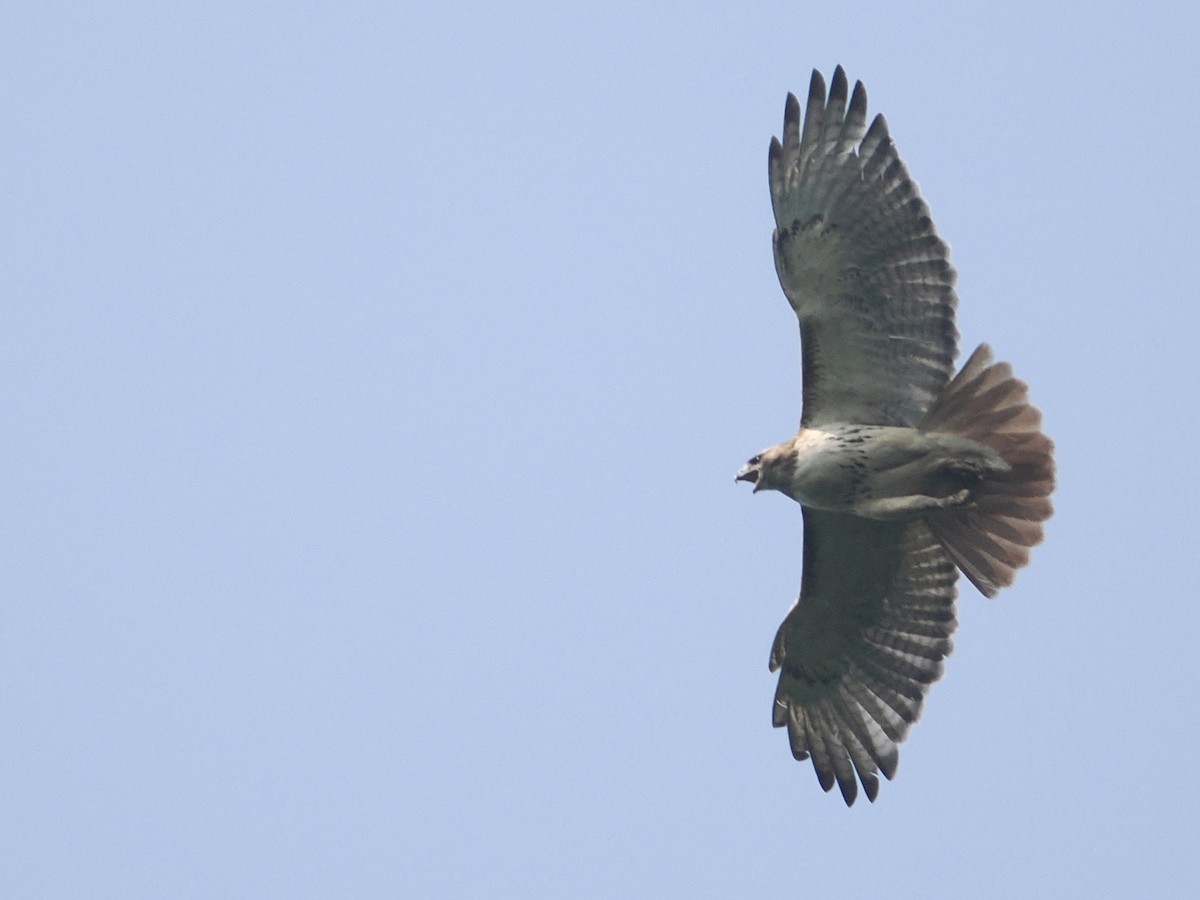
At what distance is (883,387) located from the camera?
11.5 meters

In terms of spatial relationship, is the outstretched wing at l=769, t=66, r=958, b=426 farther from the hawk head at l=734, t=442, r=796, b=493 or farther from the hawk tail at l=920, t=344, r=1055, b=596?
Result: the hawk head at l=734, t=442, r=796, b=493

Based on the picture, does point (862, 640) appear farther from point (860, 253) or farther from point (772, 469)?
point (860, 253)

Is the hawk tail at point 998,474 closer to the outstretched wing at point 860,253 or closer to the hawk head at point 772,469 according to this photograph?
the outstretched wing at point 860,253

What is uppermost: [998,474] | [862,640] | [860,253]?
[860,253]

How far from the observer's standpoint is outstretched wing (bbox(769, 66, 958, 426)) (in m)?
11.2

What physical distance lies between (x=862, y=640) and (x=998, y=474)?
1.71 metres

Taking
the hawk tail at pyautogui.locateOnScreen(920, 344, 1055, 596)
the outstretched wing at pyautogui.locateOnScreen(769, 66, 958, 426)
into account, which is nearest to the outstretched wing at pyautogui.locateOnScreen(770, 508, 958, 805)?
the hawk tail at pyautogui.locateOnScreen(920, 344, 1055, 596)

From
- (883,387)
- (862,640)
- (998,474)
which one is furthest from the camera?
(862,640)

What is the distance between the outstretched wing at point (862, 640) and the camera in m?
12.2

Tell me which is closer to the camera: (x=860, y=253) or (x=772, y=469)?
(x=860, y=253)

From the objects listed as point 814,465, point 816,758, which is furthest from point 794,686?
point 814,465

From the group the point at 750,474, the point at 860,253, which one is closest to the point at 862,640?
the point at 750,474

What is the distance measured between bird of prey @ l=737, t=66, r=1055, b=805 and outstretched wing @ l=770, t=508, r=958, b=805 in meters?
0.04

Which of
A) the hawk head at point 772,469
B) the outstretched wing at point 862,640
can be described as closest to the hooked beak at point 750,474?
the hawk head at point 772,469
